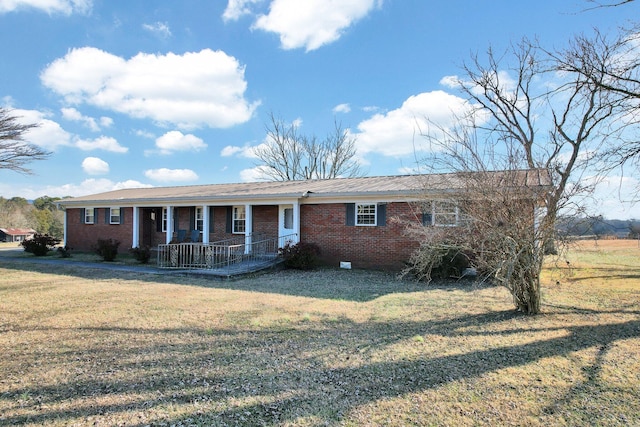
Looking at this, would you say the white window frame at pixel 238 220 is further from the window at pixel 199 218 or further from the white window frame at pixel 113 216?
the white window frame at pixel 113 216

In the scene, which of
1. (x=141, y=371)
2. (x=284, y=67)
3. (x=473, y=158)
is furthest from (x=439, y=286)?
(x=284, y=67)

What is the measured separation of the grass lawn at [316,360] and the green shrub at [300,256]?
13.7ft

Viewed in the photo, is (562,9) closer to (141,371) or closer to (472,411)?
(472,411)

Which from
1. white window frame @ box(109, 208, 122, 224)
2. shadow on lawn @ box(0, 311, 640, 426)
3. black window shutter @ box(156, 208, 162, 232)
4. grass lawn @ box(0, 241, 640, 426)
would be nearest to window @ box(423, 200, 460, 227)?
grass lawn @ box(0, 241, 640, 426)

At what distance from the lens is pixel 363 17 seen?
46.8ft

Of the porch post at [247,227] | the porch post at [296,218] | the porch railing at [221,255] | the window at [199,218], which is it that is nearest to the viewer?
the porch railing at [221,255]

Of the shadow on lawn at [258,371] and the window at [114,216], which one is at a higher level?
the window at [114,216]

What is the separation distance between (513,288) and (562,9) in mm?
5625

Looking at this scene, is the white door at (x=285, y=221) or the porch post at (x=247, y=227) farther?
the white door at (x=285, y=221)

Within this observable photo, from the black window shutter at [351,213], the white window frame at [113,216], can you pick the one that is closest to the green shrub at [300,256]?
the black window shutter at [351,213]

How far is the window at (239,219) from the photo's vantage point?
16141 millimetres

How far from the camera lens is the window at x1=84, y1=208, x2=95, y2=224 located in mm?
20000

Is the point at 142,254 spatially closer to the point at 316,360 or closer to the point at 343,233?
the point at 343,233

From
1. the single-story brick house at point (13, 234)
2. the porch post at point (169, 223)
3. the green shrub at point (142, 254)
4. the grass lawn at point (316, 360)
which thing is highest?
the porch post at point (169, 223)
